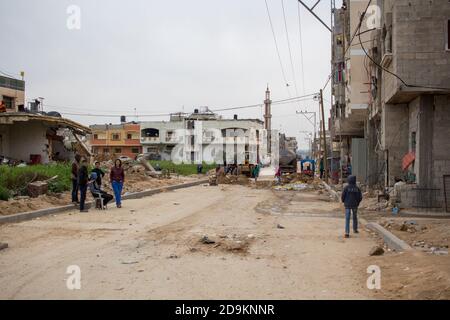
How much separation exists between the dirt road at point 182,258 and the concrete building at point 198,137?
76.2 m

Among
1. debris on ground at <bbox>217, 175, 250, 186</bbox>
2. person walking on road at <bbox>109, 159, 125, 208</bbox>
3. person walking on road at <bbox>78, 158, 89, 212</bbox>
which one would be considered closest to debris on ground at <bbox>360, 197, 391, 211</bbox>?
person walking on road at <bbox>109, 159, 125, 208</bbox>

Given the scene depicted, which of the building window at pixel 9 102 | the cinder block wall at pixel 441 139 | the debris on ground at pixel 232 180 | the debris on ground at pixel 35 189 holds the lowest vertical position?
the debris on ground at pixel 232 180

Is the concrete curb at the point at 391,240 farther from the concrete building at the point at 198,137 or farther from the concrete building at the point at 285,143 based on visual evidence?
the concrete building at the point at 198,137

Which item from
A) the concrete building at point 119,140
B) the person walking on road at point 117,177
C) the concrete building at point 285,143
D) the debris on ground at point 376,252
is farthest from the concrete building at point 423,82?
the concrete building at point 119,140

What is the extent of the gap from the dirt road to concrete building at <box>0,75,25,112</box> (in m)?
30.8

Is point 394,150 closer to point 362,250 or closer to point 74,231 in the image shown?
point 362,250

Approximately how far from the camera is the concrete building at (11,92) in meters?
Result: 41.5

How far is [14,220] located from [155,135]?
8302 cm

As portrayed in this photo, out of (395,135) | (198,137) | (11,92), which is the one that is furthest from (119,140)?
(395,135)

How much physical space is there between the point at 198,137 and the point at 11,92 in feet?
171

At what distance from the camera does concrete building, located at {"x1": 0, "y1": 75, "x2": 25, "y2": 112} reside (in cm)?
4150

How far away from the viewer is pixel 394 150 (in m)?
20.1

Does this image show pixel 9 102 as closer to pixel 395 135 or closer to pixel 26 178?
pixel 26 178

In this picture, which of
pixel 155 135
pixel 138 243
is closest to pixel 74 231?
pixel 138 243
